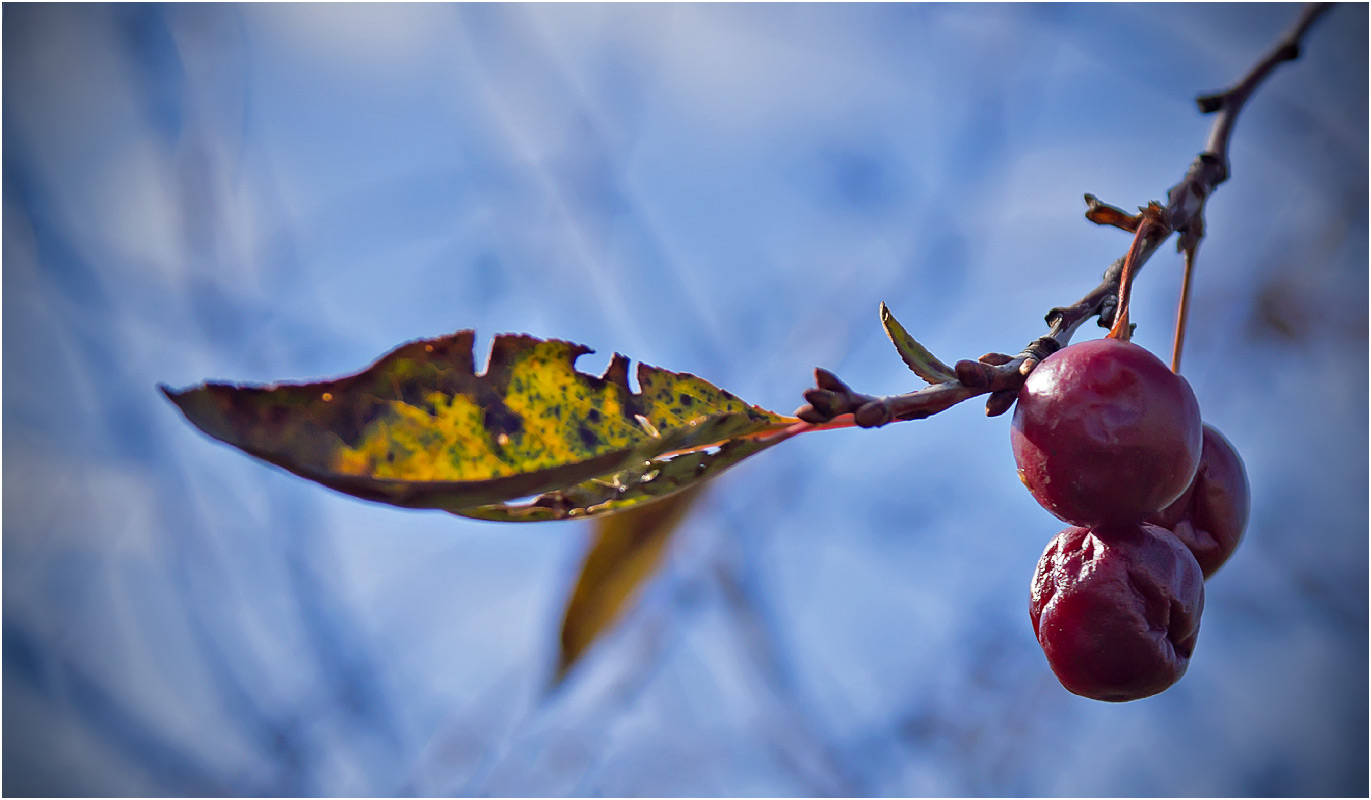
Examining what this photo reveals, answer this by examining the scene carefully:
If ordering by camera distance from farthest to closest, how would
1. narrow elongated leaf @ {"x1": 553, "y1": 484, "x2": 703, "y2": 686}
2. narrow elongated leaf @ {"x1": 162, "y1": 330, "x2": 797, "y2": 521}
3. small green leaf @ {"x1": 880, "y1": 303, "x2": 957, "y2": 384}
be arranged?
narrow elongated leaf @ {"x1": 553, "y1": 484, "x2": 703, "y2": 686}, small green leaf @ {"x1": 880, "y1": 303, "x2": 957, "y2": 384}, narrow elongated leaf @ {"x1": 162, "y1": 330, "x2": 797, "y2": 521}

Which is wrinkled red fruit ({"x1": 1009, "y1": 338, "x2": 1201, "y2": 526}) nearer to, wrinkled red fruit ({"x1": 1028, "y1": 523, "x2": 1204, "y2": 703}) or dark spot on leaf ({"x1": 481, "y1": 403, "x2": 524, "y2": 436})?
wrinkled red fruit ({"x1": 1028, "y1": 523, "x2": 1204, "y2": 703})

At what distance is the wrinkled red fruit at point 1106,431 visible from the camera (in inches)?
25.1

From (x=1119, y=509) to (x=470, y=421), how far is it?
1.72 feet

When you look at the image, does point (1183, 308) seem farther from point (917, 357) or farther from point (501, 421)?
point (501, 421)

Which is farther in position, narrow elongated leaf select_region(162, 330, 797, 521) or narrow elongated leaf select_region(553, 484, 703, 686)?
narrow elongated leaf select_region(553, 484, 703, 686)

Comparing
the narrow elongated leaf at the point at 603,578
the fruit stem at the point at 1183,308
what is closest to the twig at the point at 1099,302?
the fruit stem at the point at 1183,308

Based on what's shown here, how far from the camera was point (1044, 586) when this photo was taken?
0.77 m

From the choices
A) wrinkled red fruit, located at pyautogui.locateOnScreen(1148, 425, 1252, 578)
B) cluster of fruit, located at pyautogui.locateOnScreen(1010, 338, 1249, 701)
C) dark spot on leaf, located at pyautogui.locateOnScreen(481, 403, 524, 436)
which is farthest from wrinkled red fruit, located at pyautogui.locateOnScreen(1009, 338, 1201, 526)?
dark spot on leaf, located at pyautogui.locateOnScreen(481, 403, 524, 436)

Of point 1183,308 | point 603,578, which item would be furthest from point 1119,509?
point 603,578

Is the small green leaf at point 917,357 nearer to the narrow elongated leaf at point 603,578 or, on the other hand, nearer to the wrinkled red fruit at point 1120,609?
the wrinkled red fruit at point 1120,609

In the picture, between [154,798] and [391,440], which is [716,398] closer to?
[391,440]

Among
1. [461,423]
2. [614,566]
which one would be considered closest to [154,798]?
[614,566]

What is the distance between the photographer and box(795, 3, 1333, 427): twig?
0.60 metres

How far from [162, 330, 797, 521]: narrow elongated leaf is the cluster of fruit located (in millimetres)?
213
